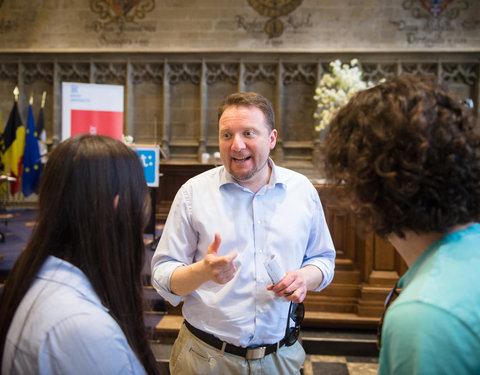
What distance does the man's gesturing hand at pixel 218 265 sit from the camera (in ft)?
3.80

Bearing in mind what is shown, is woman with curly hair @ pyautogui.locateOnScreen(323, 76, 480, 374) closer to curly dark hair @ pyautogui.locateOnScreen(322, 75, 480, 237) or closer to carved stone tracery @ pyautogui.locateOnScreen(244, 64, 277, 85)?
curly dark hair @ pyautogui.locateOnScreen(322, 75, 480, 237)

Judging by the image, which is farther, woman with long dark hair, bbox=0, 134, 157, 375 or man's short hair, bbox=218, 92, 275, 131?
man's short hair, bbox=218, 92, 275, 131

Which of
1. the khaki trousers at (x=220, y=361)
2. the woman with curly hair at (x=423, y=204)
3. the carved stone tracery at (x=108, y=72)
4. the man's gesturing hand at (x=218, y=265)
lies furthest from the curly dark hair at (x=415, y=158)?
the carved stone tracery at (x=108, y=72)

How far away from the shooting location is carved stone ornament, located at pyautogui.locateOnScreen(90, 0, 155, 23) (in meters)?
8.16

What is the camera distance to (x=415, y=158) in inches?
27.1

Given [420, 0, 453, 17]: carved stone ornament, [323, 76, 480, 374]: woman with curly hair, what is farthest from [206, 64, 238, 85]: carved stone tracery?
[323, 76, 480, 374]: woman with curly hair

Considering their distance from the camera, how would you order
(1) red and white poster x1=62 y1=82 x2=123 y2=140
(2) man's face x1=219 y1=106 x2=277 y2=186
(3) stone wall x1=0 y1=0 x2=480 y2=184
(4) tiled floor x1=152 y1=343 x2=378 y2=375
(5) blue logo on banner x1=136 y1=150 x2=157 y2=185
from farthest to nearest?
(3) stone wall x1=0 y1=0 x2=480 y2=184 < (5) blue logo on banner x1=136 y1=150 x2=157 y2=185 < (1) red and white poster x1=62 y1=82 x2=123 y2=140 < (4) tiled floor x1=152 y1=343 x2=378 y2=375 < (2) man's face x1=219 y1=106 x2=277 y2=186

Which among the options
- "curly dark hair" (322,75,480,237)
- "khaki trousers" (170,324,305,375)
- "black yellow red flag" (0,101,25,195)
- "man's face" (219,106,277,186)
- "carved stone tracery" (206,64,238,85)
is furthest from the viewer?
"carved stone tracery" (206,64,238,85)

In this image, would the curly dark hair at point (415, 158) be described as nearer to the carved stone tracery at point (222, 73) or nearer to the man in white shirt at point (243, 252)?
the man in white shirt at point (243, 252)

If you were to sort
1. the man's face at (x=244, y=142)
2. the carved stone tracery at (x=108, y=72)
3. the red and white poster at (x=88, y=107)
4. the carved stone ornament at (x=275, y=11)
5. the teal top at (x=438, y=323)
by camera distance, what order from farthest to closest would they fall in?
the carved stone tracery at (x=108, y=72) < the carved stone ornament at (x=275, y=11) < the red and white poster at (x=88, y=107) < the man's face at (x=244, y=142) < the teal top at (x=438, y=323)

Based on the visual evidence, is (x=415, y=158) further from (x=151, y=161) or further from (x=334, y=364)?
(x=151, y=161)

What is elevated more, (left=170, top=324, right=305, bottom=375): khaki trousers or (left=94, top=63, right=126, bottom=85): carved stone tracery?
(left=94, top=63, right=126, bottom=85): carved stone tracery

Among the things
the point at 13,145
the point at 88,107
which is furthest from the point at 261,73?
the point at 88,107

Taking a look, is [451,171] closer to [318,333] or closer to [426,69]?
[318,333]
